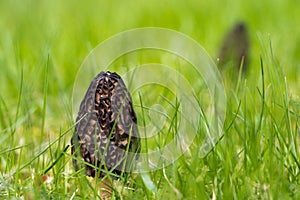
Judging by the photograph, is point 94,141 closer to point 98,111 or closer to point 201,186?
point 98,111

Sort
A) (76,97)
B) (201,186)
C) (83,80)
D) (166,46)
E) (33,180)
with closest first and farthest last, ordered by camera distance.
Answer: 1. (201,186)
2. (33,180)
3. (76,97)
4. (83,80)
5. (166,46)

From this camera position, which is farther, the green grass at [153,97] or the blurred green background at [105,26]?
the blurred green background at [105,26]

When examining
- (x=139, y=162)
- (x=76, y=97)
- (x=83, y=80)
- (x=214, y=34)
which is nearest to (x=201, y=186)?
(x=139, y=162)

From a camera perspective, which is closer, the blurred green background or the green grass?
the green grass

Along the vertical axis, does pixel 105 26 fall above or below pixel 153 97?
above

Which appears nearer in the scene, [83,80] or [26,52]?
[83,80]

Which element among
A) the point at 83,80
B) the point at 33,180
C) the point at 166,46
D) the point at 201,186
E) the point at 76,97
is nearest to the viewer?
the point at 201,186

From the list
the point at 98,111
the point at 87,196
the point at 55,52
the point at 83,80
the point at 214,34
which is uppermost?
the point at 214,34

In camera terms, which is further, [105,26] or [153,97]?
[105,26]
